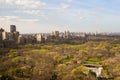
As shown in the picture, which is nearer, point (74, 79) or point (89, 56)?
point (74, 79)

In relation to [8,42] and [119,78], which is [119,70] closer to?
[119,78]

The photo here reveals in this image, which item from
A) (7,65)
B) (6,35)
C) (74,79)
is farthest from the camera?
(6,35)

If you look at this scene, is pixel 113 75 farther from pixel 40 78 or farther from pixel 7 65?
pixel 7 65

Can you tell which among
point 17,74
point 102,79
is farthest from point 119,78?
point 17,74

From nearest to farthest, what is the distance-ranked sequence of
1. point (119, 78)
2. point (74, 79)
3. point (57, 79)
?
point (74, 79), point (57, 79), point (119, 78)

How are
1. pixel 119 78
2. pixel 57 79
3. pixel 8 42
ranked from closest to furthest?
pixel 57 79 < pixel 119 78 < pixel 8 42

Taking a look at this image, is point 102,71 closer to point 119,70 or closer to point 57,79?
point 119,70

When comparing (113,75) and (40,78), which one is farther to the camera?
(113,75)

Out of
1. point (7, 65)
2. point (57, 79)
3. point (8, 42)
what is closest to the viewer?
point (57, 79)

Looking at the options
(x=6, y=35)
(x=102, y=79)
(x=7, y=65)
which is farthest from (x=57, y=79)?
(x=6, y=35)
